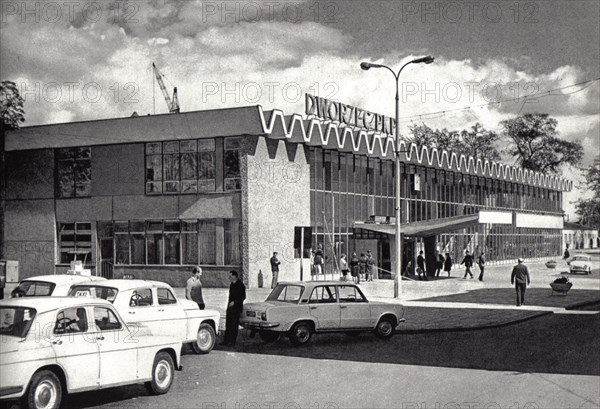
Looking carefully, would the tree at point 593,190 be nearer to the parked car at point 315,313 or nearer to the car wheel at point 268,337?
the parked car at point 315,313

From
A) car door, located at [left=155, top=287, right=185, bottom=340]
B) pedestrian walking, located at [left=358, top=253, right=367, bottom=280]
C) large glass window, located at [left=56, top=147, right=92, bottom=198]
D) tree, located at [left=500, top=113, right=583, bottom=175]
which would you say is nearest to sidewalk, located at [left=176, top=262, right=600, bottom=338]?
pedestrian walking, located at [left=358, top=253, right=367, bottom=280]

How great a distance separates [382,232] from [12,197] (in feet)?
70.2

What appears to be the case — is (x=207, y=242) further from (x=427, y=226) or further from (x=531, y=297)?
(x=531, y=297)

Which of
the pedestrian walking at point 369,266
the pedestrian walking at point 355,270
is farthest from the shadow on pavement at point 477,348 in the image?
the pedestrian walking at point 369,266

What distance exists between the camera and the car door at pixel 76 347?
861 centimetres

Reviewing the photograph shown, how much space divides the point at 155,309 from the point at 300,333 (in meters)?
3.53

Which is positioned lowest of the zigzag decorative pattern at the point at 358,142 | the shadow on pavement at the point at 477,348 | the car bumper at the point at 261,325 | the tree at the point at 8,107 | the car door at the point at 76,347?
the shadow on pavement at the point at 477,348

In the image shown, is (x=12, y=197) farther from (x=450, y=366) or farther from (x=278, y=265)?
(x=450, y=366)

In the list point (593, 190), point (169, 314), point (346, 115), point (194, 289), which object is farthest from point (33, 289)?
point (346, 115)

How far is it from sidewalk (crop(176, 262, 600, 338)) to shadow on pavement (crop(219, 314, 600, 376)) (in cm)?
119

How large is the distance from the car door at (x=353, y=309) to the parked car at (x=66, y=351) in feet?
20.5

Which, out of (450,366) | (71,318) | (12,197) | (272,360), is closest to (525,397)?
(450,366)

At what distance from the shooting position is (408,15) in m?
14.4

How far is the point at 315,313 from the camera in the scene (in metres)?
15.3
